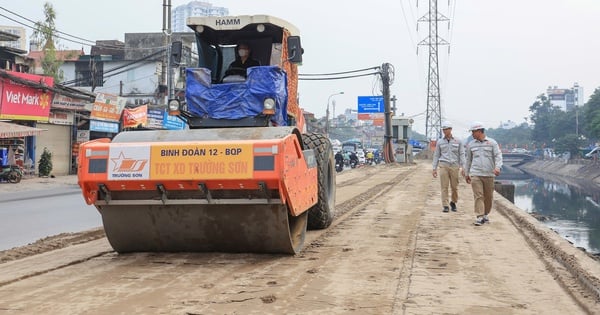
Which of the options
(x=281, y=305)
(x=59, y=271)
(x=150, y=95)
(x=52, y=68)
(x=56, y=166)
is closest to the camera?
(x=281, y=305)

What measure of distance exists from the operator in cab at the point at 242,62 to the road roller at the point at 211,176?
0.29m

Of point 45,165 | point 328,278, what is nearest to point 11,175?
point 45,165

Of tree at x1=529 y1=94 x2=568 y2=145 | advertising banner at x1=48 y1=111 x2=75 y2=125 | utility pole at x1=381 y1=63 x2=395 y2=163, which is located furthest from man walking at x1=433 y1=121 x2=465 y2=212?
tree at x1=529 y1=94 x2=568 y2=145

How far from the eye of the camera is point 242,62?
7312 millimetres

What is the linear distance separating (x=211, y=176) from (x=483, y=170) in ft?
17.8

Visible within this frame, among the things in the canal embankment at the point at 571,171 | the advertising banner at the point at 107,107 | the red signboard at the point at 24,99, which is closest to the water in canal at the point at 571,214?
the canal embankment at the point at 571,171

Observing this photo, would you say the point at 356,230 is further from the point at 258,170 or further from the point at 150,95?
the point at 150,95

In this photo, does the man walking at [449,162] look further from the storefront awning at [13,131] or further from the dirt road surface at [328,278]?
the storefront awning at [13,131]

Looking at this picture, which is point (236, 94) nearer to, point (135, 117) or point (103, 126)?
point (135, 117)

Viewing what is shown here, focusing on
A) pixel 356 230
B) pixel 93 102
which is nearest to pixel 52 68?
pixel 93 102

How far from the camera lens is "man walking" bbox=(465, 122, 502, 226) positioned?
899 centimetres

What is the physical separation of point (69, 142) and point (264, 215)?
82.9ft

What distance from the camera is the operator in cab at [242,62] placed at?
23.8 ft

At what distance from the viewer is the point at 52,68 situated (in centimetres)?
3578
